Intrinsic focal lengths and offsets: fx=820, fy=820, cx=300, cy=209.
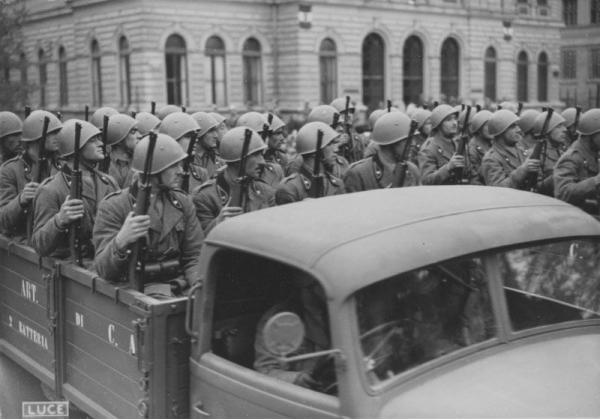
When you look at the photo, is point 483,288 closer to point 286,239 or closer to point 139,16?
point 286,239

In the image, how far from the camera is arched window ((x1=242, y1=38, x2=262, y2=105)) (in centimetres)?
3678

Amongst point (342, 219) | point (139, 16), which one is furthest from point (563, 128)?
point (139, 16)

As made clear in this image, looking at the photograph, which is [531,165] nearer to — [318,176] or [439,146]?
[439,146]

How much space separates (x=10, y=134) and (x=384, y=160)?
12.6ft

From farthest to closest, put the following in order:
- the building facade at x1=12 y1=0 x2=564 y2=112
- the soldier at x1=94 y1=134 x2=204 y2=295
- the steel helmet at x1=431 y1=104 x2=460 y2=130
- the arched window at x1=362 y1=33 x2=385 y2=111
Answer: the arched window at x1=362 y1=33 x2=385 y2=111
the building facade at x1=12 y1=0 x2=564 y2=112
the steel helmet at x1=431 y1=104 x2=460 y2=130
the soldier at x1=94 y1=134 x2=204 y2=295

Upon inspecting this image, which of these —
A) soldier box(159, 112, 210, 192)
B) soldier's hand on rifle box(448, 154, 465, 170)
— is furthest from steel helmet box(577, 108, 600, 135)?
soldier box(159, 112, 210, 192)

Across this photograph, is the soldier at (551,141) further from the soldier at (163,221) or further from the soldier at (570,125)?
the soldier at (163,221)

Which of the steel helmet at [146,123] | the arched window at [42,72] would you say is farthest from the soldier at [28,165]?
the arched window at [42,72]

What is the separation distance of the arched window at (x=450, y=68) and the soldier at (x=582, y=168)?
116 feet

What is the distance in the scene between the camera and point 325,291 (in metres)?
3.27

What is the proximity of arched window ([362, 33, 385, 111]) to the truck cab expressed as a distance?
36.5 m

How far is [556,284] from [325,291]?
1242mm

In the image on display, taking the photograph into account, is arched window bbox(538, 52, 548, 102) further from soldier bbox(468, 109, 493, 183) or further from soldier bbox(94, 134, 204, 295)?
soldier bbox(94, 134, 204, 295)

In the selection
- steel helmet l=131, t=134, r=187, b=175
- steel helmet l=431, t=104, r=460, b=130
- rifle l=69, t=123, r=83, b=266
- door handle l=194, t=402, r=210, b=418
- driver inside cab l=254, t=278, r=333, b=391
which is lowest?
door handle l=194, t=402, r=210, b=418
